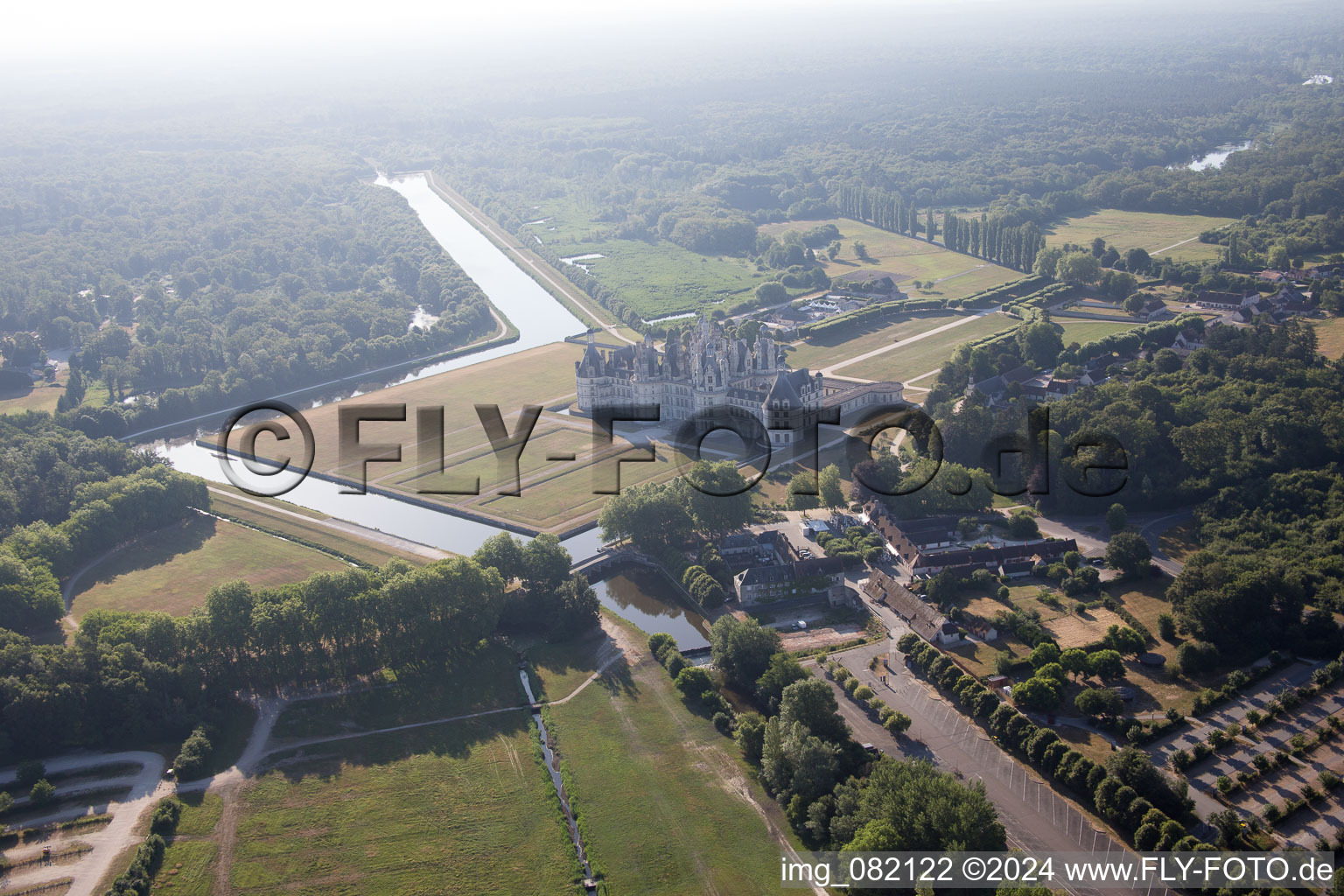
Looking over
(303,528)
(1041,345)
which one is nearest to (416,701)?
(303,528)

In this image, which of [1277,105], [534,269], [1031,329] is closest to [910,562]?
[1031,329]

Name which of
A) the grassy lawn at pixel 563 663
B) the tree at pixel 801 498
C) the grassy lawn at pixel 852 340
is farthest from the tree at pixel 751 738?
the grassy lawn at pixel 852 340

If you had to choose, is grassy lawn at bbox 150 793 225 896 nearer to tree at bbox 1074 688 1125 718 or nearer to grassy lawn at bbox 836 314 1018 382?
tree at bbox 1074 688 1125 718

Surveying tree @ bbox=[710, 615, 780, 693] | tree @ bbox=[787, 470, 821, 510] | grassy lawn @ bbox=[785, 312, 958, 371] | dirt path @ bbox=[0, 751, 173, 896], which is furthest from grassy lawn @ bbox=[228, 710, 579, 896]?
grassy lawn @ bbox=[785, 312, 958, 371]

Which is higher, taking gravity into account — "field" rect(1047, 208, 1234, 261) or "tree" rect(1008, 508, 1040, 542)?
"field" rect(1047, 208, 1234, 261)

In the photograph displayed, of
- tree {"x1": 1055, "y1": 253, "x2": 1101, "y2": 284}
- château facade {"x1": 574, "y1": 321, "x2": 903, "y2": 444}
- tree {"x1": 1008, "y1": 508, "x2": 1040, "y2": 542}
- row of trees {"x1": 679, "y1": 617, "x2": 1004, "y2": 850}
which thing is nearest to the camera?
row of trees {"x1": 679, "y1": 617, "x2": 1004, "y2": 850}

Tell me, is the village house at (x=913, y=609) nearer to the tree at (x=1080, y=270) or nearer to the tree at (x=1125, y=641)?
the tree at (x=1125, y=641)

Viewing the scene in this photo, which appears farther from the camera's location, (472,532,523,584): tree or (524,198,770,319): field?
(524,198,770,319): field
